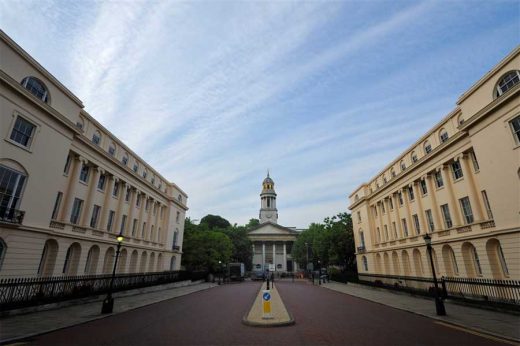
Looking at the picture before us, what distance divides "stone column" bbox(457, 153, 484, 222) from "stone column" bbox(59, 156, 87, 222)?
1325 inches

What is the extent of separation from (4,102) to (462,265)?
35.4m

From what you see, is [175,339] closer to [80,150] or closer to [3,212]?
[3,212]

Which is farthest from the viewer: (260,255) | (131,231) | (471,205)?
(260,255)

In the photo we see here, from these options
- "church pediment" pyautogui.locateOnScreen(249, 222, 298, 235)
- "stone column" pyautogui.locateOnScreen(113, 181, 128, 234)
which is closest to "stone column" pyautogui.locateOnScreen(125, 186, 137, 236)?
"stone column" pyautogui.locateOnScreen(113, 181, 128, 234)

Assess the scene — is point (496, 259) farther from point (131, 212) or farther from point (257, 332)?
point (131, 212)

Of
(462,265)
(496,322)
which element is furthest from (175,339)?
(462,265)

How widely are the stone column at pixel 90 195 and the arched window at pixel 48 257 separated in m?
3.75

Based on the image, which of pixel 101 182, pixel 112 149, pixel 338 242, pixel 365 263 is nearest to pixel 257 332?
pixel 101 182

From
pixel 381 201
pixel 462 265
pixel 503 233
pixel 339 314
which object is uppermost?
pixel 381 201

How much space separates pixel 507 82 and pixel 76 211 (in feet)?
118

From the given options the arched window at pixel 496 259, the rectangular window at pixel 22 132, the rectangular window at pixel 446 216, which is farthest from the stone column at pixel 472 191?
the rectangular window at pixel 22 132

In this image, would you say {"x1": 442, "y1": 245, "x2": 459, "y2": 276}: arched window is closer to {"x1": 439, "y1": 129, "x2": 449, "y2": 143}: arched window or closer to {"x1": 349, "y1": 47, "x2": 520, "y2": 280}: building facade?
{"x1": 349, "y1": 47, "x2": 520, "y2": 280}: building facade

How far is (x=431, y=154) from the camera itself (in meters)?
25.8

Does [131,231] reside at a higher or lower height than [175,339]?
higher
